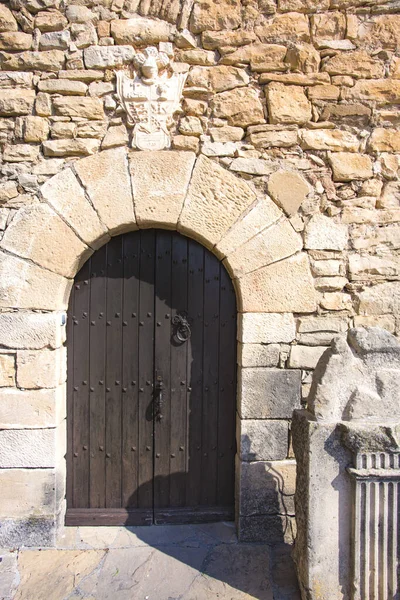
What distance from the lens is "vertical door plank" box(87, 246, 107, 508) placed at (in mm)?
2986

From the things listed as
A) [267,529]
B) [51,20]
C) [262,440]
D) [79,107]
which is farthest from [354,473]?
[51,20]

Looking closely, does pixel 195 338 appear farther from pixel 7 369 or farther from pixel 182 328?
pixel 7 369

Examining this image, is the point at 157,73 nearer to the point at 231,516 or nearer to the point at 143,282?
the point at 143,282

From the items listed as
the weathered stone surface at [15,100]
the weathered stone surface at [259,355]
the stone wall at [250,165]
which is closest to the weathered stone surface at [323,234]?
the stone wall at [250,165]

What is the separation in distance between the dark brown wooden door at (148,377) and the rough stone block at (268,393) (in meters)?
0.21

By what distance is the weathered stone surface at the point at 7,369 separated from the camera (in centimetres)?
276

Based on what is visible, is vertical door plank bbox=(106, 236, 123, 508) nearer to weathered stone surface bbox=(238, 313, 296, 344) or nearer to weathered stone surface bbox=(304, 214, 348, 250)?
weathered stone surface bbox=(238, 313, 296, 344)

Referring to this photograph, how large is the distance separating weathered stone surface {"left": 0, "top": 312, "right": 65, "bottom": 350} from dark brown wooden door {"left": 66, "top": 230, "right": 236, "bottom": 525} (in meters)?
0.22

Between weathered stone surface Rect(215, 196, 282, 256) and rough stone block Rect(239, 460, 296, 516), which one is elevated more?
weathered stone surface Rect(215, 196, 282, 256)

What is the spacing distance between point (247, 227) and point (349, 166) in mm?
824

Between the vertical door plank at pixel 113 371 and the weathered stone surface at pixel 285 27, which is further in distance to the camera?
the vertical door plank at pixel 113 371

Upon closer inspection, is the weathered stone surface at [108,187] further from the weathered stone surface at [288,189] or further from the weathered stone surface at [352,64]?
the weathered stone surface at [352,64]

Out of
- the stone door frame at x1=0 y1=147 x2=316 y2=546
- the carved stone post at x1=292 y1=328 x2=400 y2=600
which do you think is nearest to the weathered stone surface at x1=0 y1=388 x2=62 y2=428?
the stone door frame at x1=0 y1=147 x2=316 y2=546

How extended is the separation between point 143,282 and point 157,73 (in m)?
1.42
